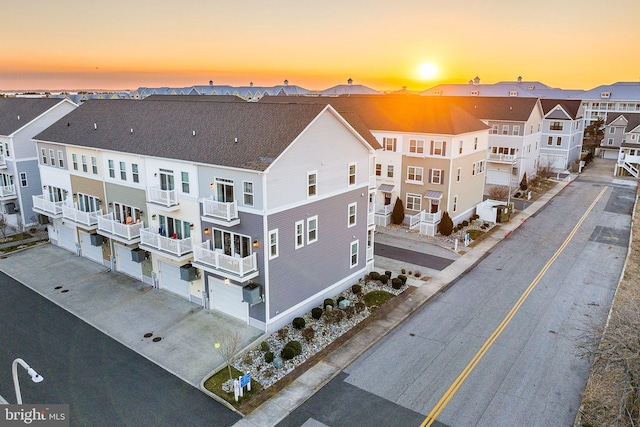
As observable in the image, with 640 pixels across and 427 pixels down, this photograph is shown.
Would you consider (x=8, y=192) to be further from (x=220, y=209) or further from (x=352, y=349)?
(x=352, y=349)

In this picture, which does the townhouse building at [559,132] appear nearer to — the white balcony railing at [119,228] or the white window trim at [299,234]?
the white window trim at [299,234]

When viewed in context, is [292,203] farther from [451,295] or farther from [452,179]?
[452,179]

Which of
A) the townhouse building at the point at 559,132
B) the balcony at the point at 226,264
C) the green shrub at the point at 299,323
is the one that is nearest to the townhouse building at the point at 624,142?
the townhouse building at the point at 559,132

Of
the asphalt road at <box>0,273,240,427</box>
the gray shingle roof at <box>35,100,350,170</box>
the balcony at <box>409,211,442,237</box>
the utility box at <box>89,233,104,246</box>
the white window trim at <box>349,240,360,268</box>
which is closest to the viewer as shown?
the asphalt road at <box>0,273,240,427</box>

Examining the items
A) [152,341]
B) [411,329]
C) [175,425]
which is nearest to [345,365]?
[411,329]

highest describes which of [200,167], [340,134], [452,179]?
[340,134]

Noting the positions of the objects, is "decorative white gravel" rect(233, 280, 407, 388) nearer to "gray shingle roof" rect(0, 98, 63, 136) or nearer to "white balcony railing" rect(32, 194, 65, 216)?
"white balcony railing" rect(32, 194, 65, 216)

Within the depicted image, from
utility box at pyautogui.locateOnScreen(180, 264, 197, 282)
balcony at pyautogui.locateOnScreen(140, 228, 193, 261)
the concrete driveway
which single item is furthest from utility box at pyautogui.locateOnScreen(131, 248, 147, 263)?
utility box at pyautogui.locateOnScreen(180, 264, 197, 282)
